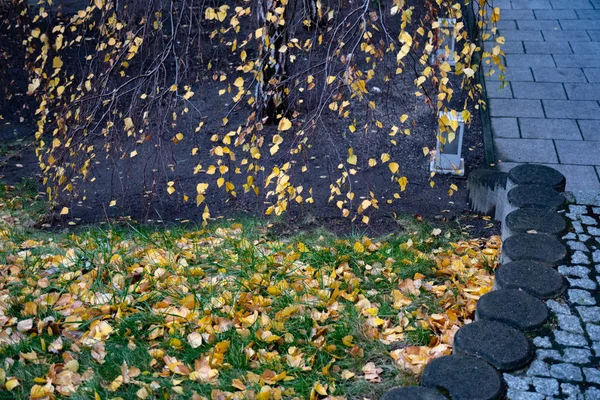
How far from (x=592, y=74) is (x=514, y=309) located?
5458mm

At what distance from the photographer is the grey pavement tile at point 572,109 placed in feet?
23.0

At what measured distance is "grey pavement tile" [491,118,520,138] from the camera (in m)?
6.76

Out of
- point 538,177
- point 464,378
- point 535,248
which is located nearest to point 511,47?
point 538,177

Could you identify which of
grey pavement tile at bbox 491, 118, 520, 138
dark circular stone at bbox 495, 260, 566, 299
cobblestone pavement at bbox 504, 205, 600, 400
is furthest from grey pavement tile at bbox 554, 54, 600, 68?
dark circular stone at bbox 495, 260, 566, 299

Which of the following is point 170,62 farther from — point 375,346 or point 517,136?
point 375,346

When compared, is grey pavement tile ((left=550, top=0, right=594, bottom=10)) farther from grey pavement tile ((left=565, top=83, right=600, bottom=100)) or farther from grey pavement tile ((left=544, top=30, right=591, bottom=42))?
grey pavement tile ((left=565, top=83, right=600, bottom=100))

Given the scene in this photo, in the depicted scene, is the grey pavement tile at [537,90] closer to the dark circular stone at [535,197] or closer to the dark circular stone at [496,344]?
the dark circular stone at [535,197]

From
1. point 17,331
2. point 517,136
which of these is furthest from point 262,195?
point 17,331

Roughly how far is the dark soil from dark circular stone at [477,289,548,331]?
1911mm

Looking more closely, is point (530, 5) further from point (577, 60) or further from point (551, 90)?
point (551, 90)

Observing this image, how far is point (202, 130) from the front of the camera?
761cm

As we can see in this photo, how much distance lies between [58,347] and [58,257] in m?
1.06

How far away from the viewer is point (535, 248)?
375cm

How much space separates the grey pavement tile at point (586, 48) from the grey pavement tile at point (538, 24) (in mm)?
671
